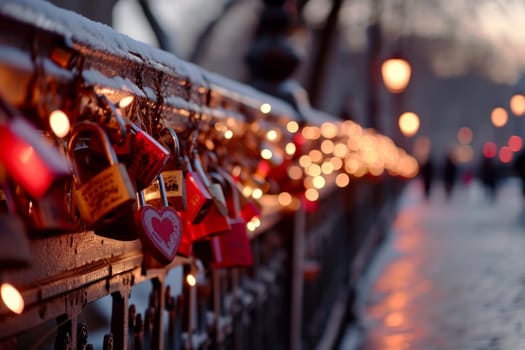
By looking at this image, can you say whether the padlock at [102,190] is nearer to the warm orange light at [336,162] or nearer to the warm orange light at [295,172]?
the warm orange light at [295,172]

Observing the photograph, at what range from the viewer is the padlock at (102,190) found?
178 centimetres

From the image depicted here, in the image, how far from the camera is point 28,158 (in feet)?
4.50

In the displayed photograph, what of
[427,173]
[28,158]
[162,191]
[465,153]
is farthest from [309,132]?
[465,153]

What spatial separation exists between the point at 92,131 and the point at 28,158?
1.92 ft

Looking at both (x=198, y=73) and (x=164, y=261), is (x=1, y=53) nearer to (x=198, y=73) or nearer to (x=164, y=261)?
(x=164, y=261)

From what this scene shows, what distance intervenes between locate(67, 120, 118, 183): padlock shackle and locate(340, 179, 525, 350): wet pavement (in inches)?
201

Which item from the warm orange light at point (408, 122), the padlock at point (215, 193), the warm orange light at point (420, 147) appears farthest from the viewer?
the warm orange light at point (420, 147)

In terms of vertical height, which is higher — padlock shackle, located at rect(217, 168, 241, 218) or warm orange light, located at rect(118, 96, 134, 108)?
warm orange light, located at rect(118, 96, 134, 108)

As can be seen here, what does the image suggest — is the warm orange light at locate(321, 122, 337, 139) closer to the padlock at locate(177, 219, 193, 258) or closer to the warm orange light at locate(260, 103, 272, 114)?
the warm orange light at locate(260, 103, 272, 114)

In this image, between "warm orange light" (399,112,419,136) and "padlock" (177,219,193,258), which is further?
"warm orange light" (399,112,419,136)

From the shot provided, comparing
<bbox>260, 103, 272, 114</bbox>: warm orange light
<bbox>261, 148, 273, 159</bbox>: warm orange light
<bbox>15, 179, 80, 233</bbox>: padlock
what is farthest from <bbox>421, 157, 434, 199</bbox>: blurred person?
<bbox>15, 179, 80, 233</bbox>: padlock

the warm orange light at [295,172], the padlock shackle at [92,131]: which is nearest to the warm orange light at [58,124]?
the padlock shackle at [92,131]

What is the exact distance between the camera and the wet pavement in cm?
794

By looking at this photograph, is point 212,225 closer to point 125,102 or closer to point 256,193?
point 125,102
